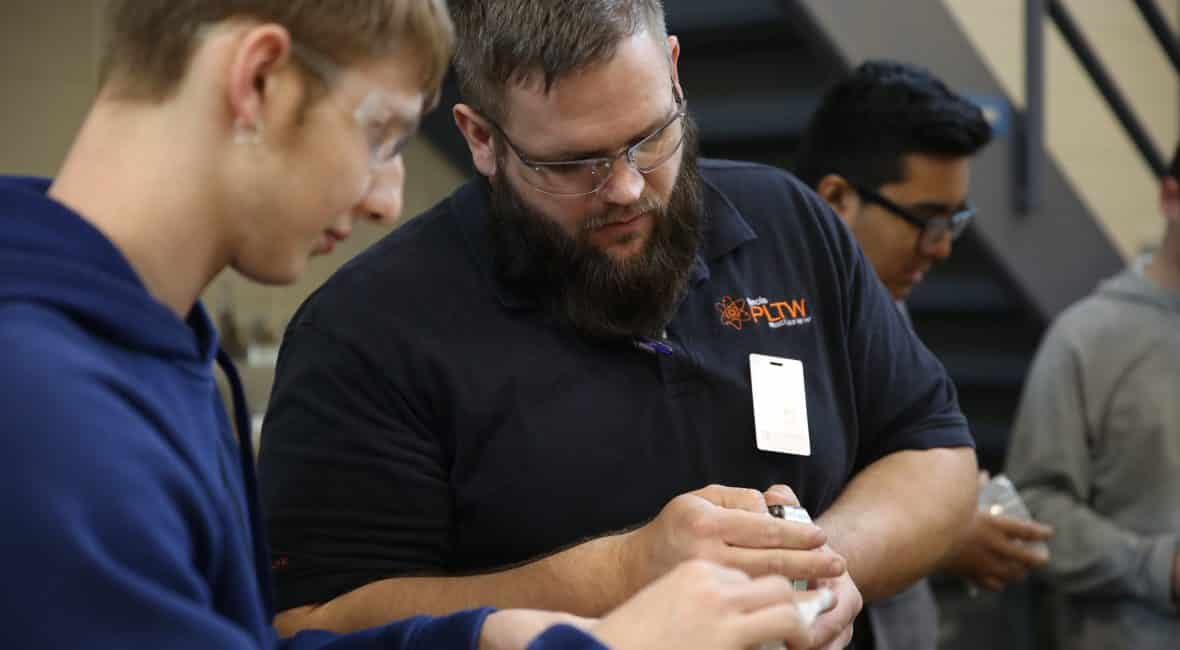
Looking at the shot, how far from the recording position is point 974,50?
337 cm

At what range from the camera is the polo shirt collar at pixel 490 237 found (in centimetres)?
160

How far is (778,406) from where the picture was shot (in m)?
1.62

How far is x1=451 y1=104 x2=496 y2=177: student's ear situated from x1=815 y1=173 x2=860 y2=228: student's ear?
1074 millimetres

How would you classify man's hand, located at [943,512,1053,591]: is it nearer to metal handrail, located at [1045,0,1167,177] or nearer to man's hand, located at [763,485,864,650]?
man's hand, located at [763,485,864,650]

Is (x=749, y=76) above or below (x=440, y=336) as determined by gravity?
below

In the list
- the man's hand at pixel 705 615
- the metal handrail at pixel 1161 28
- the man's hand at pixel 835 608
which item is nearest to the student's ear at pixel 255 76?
the man's hand at pixel 705 615

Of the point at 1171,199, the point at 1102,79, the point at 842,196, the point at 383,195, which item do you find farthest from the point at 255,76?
the point at 1102,79

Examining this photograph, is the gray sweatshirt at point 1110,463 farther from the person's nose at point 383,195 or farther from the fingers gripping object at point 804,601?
the person's nose at point 383,195

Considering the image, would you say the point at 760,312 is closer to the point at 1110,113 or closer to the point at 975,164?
the point at 975,164

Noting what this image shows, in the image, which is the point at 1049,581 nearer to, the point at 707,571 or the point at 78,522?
the point at 707,571

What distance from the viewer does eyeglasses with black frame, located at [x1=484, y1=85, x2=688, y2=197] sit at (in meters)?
1.53

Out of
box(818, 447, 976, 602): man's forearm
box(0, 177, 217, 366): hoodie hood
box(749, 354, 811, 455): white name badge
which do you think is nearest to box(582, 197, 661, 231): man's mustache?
box(749, 354, 811, 455): white name badge

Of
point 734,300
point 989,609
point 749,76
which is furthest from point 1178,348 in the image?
point 734,300

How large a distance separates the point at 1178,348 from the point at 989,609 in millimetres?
747
